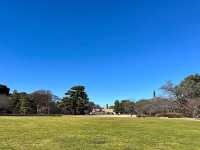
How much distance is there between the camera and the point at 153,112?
325ft

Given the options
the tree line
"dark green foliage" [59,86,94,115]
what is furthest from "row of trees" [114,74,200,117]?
"dark green foliage" [59,86,94,115]

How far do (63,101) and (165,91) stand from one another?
101 ft

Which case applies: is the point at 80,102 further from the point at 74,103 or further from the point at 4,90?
the point at 4,90

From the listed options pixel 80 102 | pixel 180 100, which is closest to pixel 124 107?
pixel 80 102

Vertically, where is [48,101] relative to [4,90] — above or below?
below

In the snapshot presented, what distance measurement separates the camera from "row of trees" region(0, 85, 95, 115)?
3578 inches

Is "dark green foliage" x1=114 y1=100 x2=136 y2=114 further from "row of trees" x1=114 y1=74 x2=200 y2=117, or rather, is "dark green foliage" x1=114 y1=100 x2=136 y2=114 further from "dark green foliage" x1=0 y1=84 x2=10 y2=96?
"dark green foliage" x1=0 y1=84 x2=10 y2=96

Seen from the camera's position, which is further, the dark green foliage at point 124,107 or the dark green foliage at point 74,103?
the dark green foliage at point 124,107

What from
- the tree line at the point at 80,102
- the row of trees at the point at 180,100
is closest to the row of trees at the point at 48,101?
the tree line at the point at 80,102

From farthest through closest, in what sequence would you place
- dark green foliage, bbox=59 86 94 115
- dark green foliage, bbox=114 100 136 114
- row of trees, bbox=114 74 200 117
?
dark green foliage, bbox=114 100 136 114 → dark green foliage, bbox=59 86 94 115 → row of trees, bbox=114 74 200 117

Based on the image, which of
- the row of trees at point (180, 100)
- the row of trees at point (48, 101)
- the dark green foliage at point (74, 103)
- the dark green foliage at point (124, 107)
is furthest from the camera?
the dark green foliage at point (124, 107)

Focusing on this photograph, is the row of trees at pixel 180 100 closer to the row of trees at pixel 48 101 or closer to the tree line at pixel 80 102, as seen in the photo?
the tree line at pixel 80 102

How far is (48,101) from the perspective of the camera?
98125 mm

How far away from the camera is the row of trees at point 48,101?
90.9m
